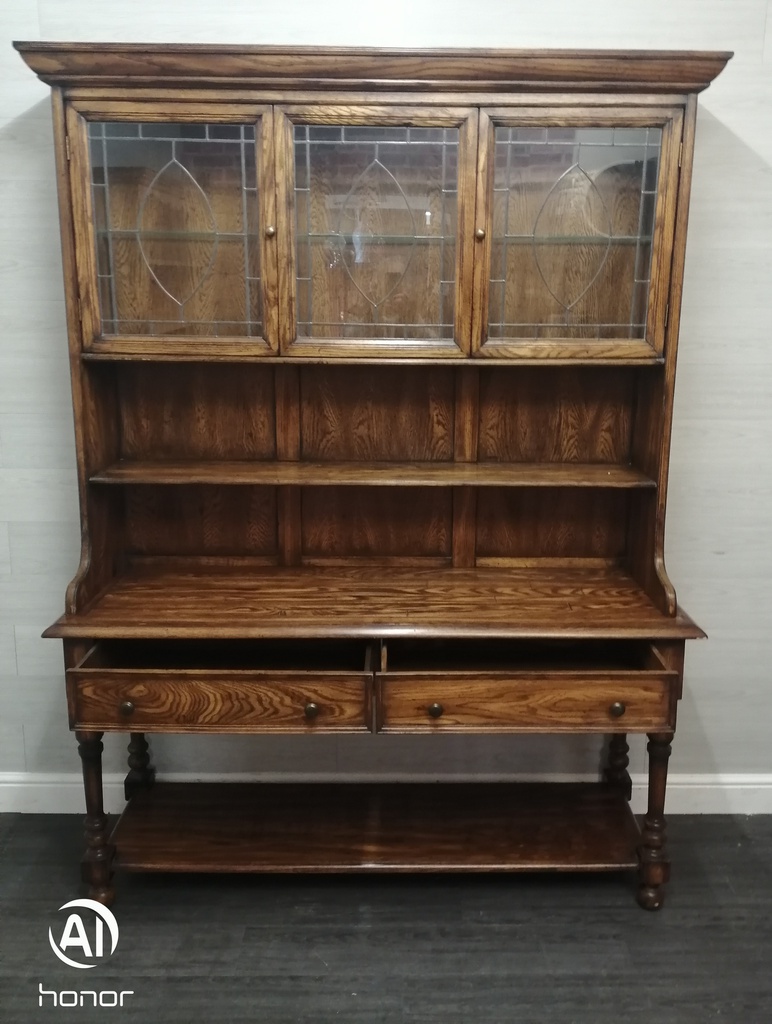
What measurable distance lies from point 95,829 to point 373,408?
1.25 m

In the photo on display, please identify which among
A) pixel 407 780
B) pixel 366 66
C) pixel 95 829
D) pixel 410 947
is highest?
pixel 366 66

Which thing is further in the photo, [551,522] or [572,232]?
[551,522]

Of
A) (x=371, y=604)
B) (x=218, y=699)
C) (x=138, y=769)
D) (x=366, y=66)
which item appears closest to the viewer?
(x=366, y=66)

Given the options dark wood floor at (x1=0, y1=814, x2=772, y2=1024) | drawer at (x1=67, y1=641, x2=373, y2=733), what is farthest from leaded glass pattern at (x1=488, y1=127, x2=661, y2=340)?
dark wood floor at (x1=0, y1=814, x2=772, y2=1024)

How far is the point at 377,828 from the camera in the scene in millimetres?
2195

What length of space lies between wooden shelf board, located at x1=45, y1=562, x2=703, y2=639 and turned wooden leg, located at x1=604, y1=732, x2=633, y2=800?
0.52 m

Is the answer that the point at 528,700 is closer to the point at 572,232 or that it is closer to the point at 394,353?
the point at 394,353

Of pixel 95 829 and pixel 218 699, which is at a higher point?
pixel 218 699

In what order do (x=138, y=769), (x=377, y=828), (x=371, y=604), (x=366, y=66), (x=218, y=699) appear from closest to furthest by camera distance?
(x=366, y=66) → (x=218, y=699) → (x=371, y=604) → (x=377, y=828) → (x=138, y=769)

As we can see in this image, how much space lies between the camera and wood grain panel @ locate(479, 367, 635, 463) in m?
2.19

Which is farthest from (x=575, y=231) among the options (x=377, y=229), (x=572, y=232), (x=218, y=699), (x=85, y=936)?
(x=85, y=936)

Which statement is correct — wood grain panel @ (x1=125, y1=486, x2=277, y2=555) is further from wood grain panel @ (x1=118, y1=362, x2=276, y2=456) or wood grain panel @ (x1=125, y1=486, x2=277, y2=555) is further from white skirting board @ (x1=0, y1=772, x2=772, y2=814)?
white skirting board @ (x1=0, y1=772, x2=772, y2=814)

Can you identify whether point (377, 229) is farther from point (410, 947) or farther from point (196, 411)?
point (410, 947)

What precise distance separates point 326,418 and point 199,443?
1.13 feet
